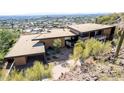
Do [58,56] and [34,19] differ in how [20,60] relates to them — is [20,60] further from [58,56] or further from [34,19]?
[34,19]

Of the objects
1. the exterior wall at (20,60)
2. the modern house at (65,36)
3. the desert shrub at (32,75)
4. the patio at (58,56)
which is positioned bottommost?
the patio at (58,56)

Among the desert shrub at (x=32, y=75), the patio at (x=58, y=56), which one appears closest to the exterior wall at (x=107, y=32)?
the patio at (x=58, y=56)

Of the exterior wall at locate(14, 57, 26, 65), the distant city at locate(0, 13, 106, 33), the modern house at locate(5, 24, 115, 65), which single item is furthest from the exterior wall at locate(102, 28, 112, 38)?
the distant city at locate(0, 13, 106, 33)

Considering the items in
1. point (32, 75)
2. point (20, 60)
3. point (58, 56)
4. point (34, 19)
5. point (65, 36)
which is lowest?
point (58, 56)

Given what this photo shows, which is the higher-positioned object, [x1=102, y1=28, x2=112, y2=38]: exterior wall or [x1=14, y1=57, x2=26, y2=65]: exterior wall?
[x1=102, y1=28, x2=112, y2=38]: exterior wall

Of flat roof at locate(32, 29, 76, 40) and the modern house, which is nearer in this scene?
the modern house

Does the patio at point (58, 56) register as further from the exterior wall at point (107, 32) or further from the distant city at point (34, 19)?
the distant city at point (34, 19)

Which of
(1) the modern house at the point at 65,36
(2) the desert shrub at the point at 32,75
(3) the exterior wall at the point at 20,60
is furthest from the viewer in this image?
(1) the modern house at the point at 65,36

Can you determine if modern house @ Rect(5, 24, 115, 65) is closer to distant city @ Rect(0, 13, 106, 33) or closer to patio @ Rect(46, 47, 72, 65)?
patio @ Rect(46, 47, 72, 65)

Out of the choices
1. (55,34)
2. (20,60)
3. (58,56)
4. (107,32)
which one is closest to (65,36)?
(55,34)

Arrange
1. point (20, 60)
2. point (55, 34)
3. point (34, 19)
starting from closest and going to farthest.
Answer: point (34, 19) → point (20, 60) → point (55, 34)

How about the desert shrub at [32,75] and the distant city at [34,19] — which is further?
the desert shrub at [32,75]

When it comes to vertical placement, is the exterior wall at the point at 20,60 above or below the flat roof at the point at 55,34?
below
